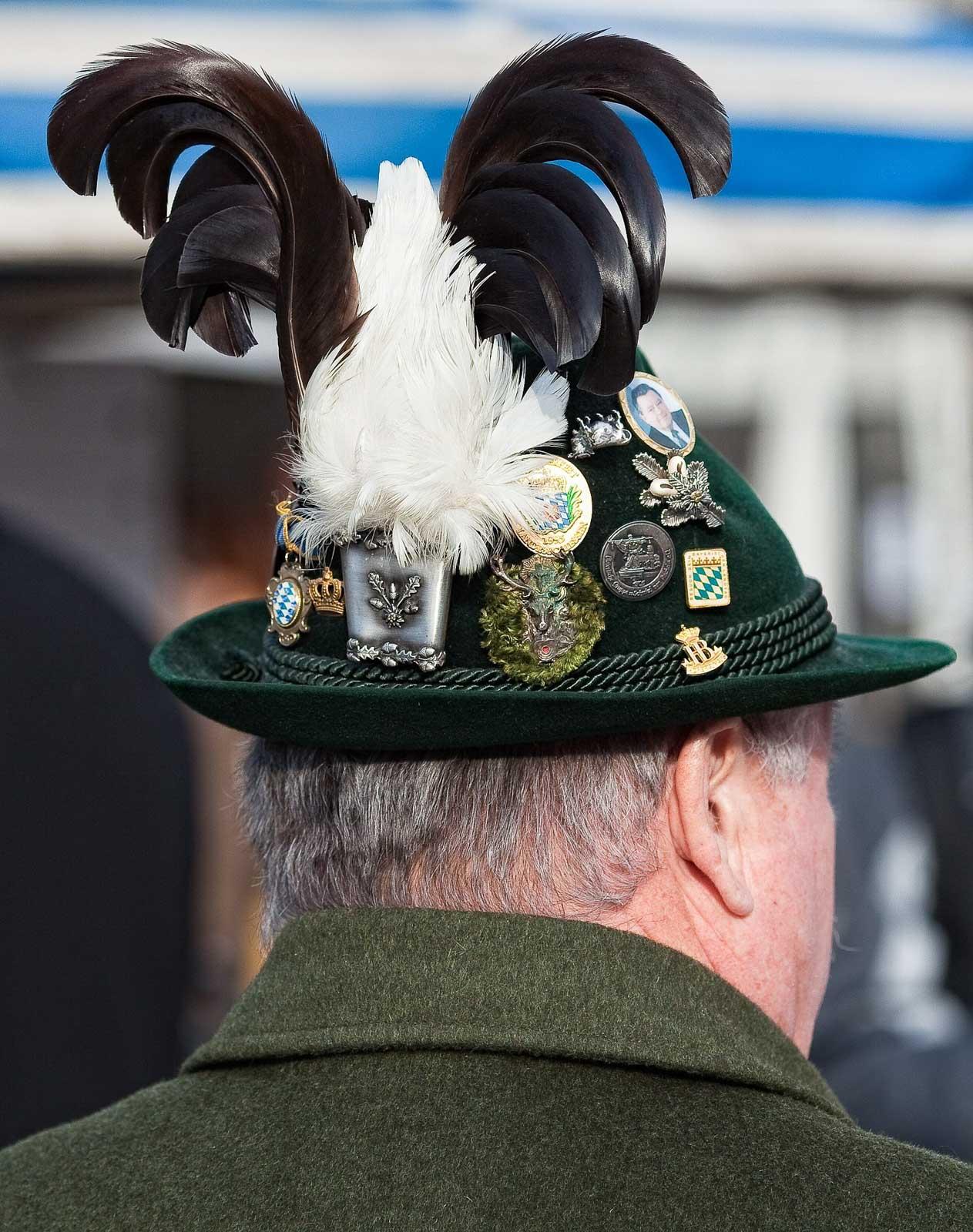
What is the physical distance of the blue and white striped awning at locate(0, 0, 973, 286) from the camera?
3.40 meters

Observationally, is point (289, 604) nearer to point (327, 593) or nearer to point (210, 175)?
point (327, 593)

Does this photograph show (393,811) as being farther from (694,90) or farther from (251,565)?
(251,565)

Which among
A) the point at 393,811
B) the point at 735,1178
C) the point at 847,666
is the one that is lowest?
the point at 735,1178

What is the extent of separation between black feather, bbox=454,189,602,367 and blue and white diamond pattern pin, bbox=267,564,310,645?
0.41 m

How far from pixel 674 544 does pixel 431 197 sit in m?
0.44

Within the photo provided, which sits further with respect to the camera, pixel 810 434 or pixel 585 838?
pixel 810 434

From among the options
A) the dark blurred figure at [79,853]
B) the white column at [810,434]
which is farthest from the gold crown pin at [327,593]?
the white column at [810,434]

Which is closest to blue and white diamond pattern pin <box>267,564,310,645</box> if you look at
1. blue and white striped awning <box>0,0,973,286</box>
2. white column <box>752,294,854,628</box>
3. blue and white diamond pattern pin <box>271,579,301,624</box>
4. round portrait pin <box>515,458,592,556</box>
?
blue and white diamond pattern pin <box>271,579,301,624</box>

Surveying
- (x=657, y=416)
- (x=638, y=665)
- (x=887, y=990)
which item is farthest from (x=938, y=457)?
(x=638, y=665)

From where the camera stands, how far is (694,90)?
4.26 feet

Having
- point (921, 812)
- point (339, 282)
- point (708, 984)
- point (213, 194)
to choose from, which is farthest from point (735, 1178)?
point (921, 812)

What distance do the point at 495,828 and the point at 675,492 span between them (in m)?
0.39

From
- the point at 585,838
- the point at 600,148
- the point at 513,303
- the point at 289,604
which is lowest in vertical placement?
the point at 585,838

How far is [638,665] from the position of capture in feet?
4.33
